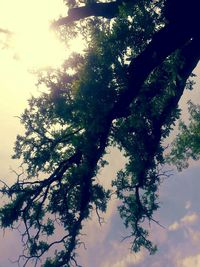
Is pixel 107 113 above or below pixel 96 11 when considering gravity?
below

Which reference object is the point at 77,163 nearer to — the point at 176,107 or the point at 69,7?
the point at 176,107

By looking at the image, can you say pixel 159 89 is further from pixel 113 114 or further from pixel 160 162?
pixel 160 162

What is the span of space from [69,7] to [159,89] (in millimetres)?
8949

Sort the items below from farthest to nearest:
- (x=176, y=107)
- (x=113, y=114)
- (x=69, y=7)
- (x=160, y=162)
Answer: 1. (x=69, y=7)
2. (x=160, y=162)
3. (x=176, y=107)
4. (x=113, y=114)

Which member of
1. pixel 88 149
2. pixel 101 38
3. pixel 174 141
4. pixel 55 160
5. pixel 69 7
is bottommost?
pixel 88 149

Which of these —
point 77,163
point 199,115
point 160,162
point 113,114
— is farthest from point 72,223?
point 199,115

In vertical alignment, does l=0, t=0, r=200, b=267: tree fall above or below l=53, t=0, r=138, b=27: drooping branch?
below

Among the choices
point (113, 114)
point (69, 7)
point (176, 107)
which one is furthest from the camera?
point (69, 7)

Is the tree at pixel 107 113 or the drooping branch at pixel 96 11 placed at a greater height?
the drooping branch at pixel 96 11

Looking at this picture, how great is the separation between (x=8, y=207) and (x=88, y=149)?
5747 mm

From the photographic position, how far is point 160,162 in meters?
17.7

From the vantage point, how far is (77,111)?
13008 millimetres

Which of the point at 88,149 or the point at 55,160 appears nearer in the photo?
the point at 88,149

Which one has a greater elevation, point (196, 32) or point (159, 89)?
point (196, 32)
